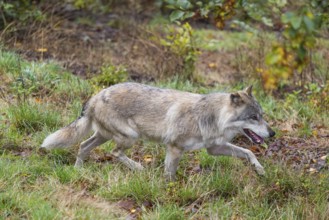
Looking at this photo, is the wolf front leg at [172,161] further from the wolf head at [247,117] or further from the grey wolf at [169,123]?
the wolf head at [247,117]

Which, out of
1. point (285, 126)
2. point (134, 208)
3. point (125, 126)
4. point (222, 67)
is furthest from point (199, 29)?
point (134, 208)

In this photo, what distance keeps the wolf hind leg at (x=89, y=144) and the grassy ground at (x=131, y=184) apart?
16 centimetres

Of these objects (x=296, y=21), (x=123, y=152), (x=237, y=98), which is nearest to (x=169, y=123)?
(x=123, y=152)

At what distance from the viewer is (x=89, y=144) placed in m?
7.27

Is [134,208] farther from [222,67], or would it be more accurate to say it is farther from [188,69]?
[222,67]

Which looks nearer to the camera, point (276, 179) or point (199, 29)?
point (276, 179)

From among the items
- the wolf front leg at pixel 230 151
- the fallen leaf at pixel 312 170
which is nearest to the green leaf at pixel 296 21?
the wolf front leg at pixel 230 151

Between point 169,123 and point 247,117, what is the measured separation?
93cm

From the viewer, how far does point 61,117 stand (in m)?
8.18

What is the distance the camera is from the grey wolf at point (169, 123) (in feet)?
21.9

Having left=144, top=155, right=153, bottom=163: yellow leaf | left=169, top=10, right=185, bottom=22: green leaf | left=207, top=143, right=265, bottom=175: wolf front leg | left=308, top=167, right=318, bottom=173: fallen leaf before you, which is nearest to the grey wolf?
left=207, top=143, right=265, bottom=175: wolf front leg

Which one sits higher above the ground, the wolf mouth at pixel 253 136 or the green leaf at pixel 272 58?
the green leaf at pixel 272 58

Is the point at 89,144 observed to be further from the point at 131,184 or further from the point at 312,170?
the point at 312,170

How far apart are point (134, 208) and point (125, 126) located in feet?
4.42
